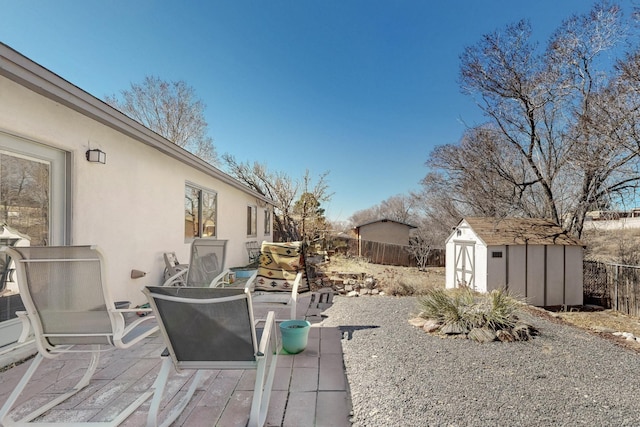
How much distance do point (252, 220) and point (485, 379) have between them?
10067 mm

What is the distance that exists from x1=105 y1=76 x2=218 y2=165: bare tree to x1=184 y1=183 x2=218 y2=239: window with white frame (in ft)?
32.9

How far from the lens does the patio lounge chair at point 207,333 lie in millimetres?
1797

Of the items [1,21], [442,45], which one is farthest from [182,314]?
[442,45]

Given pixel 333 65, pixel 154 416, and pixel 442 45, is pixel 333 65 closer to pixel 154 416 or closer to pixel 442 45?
pixel 442 45

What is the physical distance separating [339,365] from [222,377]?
3.34ft

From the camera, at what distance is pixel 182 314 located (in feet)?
6.07

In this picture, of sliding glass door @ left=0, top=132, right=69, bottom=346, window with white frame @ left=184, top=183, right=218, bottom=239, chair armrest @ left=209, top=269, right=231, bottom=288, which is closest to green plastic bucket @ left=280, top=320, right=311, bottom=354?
chair armrest @ left=209, top=269, right=231, bottom=288

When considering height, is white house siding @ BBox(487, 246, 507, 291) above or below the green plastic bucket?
below

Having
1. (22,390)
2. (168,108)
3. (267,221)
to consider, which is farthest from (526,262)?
(168,108)

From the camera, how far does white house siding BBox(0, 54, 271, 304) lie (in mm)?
3139

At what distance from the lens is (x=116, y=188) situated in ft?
Result: 14.2

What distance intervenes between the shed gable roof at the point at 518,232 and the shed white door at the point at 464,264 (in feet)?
2.24

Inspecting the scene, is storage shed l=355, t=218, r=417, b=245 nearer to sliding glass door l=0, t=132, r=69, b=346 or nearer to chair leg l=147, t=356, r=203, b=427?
sliding glass door l=0, t=132, r=69, b=346

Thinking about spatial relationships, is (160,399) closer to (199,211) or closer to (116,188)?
(116,188)
